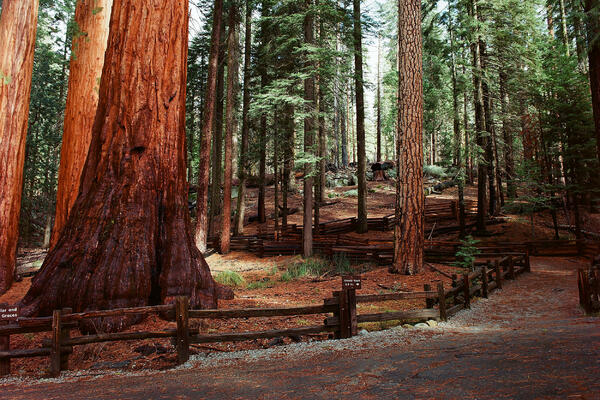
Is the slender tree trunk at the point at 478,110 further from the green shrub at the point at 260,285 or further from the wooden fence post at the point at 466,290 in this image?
the green shrub at the point at 260,285

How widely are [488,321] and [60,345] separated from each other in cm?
687

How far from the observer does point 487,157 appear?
1941 centimetres

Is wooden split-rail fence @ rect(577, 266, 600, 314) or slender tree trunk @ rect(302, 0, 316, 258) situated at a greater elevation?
slender tree trunk @ rect(302, 0, 316, 258)

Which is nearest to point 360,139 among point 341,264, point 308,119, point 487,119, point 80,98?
point 308,119

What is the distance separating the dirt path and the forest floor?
1.64ft

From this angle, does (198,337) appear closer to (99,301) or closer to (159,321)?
(159,321)

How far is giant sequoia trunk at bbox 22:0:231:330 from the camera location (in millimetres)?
5207

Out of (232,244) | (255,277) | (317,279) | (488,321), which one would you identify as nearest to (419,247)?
(317,279)

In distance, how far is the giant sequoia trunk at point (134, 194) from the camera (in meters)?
5.21

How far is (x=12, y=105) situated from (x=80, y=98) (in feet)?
10.8

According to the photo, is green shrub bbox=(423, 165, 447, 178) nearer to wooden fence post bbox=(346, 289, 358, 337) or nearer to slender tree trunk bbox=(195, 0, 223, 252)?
slender tree trunk bbox=(195, 0, 223, 252)

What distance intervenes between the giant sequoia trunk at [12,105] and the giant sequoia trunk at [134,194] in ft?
17.2

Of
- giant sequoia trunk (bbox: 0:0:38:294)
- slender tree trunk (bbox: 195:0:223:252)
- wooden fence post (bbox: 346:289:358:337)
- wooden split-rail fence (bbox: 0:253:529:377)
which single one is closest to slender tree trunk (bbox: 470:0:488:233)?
slender tree trunk (bbox: 195:0:223:252)

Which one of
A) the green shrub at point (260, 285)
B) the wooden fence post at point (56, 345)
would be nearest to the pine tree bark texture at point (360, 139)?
the green shrub at point (260, 285)
